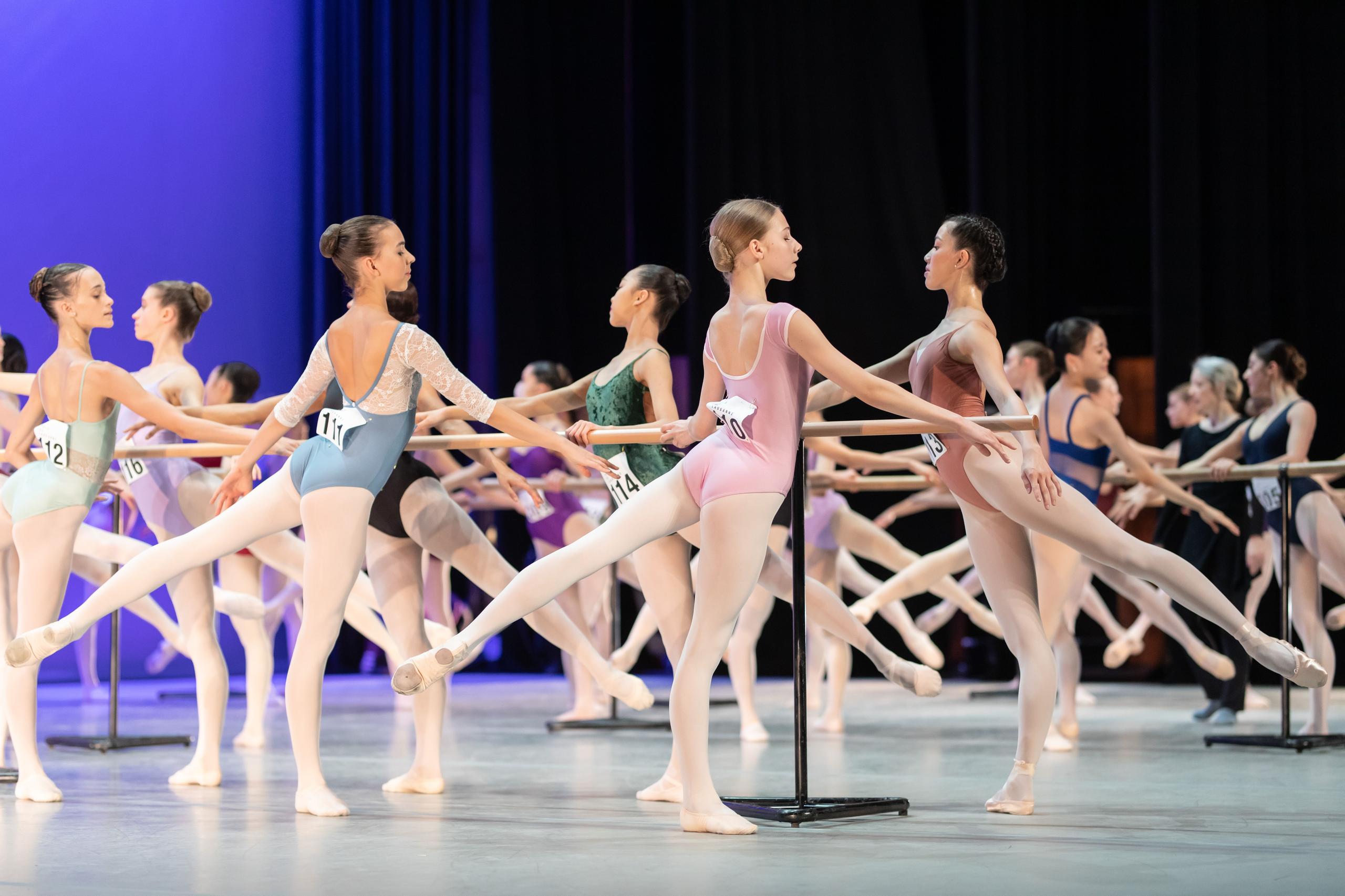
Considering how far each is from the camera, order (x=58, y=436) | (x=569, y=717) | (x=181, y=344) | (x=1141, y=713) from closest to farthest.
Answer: (x=58, y=436)
(x=181, y=344)
(x=569, y=717)
(x=1141, y=713)

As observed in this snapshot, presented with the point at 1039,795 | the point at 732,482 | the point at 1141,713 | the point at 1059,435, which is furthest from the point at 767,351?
the point at 1141,713

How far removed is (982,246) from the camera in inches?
175

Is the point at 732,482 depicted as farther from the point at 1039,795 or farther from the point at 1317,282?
the point at 1317,282

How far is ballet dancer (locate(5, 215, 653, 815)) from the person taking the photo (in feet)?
13.4

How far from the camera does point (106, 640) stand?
31.9ft

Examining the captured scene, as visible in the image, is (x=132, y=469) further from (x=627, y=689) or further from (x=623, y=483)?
(x=627, y=689)

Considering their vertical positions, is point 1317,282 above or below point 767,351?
above

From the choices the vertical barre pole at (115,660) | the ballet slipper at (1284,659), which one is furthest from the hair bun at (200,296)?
the ballet slipper at (1284,659)

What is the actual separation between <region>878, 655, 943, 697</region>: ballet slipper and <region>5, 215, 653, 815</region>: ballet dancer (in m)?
0.68

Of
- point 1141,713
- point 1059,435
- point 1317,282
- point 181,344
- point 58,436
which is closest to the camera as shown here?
point 58,436

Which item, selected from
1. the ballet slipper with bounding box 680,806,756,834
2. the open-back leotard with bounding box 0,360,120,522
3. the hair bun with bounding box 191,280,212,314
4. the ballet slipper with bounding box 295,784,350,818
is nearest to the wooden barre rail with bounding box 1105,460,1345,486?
the ballet slipper with bounding box 680,806,756,834

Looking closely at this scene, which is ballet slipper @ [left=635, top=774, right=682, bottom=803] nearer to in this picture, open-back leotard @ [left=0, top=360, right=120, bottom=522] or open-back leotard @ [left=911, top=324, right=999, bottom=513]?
open-back leotard @ [left=911, top=324, right=999, bottom=513]

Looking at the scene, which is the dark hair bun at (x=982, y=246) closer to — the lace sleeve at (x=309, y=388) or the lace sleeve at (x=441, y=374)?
the lace sleeve at (x=441, y=374)

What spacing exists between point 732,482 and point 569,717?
3417 millimetres
